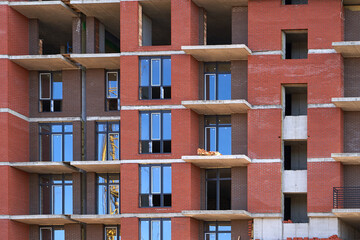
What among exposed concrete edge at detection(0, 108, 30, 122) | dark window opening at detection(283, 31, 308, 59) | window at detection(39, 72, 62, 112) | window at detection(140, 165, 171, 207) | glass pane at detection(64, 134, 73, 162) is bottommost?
window at detection(140, 165, 171, 207)

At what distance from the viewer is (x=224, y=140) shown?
68750 millimetres

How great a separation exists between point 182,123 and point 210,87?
309 centimetres

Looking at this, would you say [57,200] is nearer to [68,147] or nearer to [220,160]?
[68,147]

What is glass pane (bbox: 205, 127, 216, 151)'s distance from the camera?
68.8m

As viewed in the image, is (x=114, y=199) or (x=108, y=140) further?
(x=108, y=140)

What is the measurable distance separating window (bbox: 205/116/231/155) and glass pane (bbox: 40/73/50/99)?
9.43 metres

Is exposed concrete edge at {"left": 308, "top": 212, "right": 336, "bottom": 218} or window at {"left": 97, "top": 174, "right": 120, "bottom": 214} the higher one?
window at {"left": 97, "top": 174, "right": 120, "bottom": 214}

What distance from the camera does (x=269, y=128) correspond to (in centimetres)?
6694

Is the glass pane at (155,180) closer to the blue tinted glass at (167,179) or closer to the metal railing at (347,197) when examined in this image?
the blue tinted glass at (167,179)

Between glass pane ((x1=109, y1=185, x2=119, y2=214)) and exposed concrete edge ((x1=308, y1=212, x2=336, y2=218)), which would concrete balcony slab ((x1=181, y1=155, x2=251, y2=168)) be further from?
glass pane ((x1=109, y1=185, x2=119, y2=214))

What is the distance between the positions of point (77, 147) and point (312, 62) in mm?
14071

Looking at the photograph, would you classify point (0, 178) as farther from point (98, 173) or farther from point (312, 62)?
point (312, 62)

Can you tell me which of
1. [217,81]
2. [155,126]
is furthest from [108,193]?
[217,81]

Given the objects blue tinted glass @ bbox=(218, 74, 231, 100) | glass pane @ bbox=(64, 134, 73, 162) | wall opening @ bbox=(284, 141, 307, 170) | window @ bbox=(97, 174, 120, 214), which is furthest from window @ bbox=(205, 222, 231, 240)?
glass pane @ bbox=(64, 134, 73, 162)
